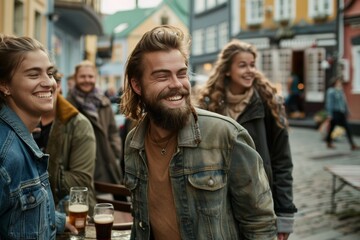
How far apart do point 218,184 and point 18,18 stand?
1160cm

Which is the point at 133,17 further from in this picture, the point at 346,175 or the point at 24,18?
the point at 346,175

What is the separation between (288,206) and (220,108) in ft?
3.00

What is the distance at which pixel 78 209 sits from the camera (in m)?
2.75

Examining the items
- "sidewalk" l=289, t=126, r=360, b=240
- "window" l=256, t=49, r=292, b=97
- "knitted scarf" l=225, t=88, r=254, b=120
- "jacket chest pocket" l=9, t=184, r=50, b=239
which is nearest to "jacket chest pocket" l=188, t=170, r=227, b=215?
"jacket chest pocket" l=9, t=184, r=50, b=239

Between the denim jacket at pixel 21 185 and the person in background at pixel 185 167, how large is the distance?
427 millimetres

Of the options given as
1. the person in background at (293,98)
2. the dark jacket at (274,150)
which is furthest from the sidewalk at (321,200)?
the person in background at (293,98)

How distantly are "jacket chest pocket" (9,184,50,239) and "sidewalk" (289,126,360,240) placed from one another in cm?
403

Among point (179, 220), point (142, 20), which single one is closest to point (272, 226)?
point (179, 220)

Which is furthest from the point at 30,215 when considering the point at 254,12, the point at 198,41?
the point at 198,41

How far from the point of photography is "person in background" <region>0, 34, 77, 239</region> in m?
1.91

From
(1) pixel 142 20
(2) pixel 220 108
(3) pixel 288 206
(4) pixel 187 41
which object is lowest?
(3) pixel 288 206

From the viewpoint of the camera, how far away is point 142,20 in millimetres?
57125

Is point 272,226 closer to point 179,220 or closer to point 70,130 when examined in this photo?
point 179,220

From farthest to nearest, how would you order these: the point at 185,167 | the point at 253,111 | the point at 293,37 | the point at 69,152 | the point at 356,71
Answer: the point at 293,37, the point at 356,71, the point at 69,152, the point at 253,111, the point at 185,167
